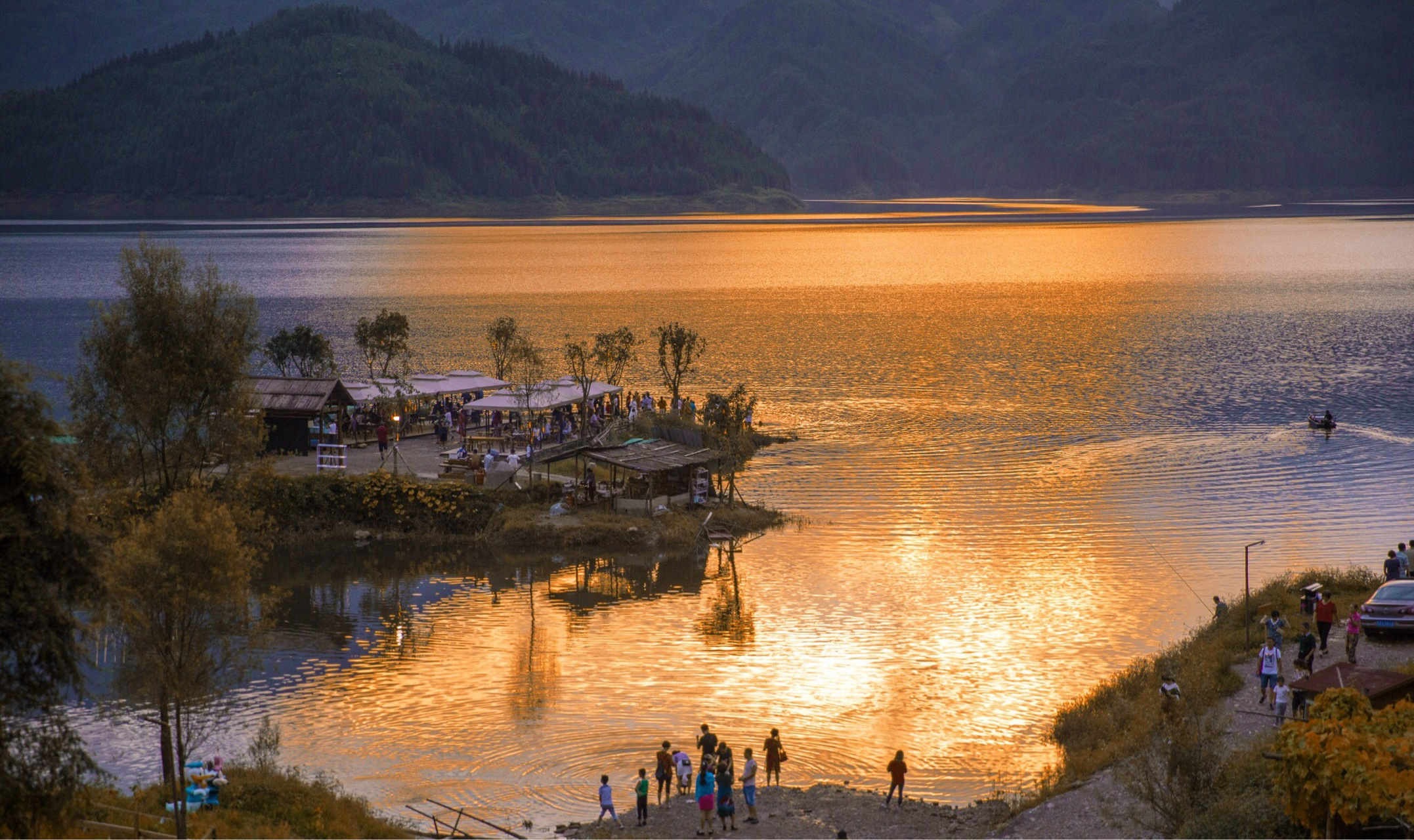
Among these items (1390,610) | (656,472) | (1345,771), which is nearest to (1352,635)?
(1390,610)

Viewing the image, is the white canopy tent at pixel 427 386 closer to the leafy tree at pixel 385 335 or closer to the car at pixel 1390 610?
the leafy tree at pixel 385 335

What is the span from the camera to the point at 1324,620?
2316 cm

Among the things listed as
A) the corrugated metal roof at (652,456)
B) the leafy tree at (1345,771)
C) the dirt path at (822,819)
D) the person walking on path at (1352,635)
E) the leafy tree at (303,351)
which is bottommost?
the dirt path at (822,819)

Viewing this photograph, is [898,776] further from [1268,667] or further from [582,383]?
[582,383]

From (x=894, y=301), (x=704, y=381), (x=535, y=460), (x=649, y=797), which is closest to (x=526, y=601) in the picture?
(x=535, y=460)

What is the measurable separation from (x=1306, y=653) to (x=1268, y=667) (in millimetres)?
1426

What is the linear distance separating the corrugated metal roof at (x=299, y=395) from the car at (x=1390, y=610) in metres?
31.8

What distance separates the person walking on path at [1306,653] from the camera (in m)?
22.0

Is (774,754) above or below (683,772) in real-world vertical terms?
above

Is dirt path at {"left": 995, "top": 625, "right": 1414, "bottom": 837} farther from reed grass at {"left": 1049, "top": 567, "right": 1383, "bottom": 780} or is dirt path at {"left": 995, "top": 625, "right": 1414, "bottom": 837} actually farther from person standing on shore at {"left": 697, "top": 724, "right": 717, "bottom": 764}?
person standing on shore at {"left": 697, "top": 724, "right": 717, "bottom": 764}

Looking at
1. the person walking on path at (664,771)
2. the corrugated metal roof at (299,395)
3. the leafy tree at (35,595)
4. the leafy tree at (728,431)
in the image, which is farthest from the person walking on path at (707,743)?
the corrugated metal roof at (299,395)

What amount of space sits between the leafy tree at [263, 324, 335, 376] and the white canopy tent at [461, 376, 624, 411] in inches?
373

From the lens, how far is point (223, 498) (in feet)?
89.1

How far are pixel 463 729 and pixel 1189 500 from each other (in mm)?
28370
